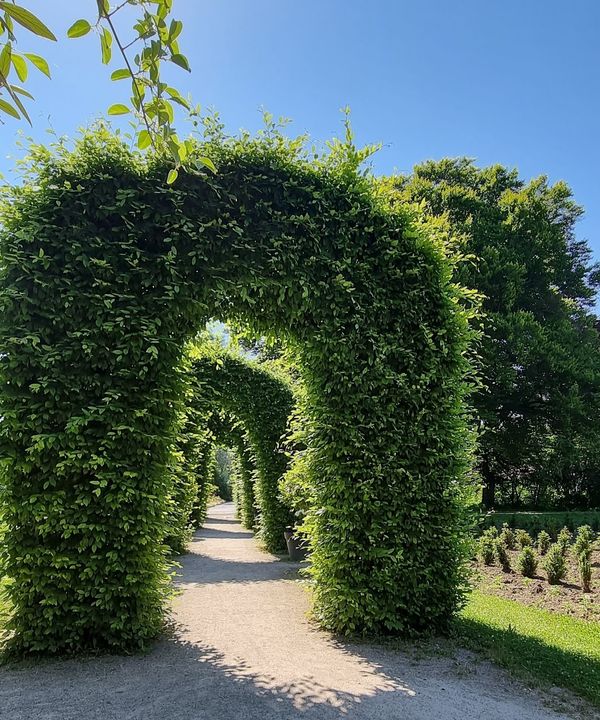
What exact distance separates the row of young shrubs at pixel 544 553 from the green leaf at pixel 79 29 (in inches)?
250

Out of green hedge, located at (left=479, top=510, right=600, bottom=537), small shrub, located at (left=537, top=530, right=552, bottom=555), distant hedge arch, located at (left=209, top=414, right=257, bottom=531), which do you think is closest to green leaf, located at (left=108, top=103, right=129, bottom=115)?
small shrub, located at (left=537, top=530, right=552, bottom=555)

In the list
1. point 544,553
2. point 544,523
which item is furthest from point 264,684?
point 544,523

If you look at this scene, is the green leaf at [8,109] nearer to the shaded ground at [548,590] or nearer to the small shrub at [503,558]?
the shaded ground at [548,590]

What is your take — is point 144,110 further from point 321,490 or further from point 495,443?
point 495,443

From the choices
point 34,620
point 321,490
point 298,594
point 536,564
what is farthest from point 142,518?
point 536,564

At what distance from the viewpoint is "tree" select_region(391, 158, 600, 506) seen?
17.0m

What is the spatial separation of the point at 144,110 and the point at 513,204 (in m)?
20.0

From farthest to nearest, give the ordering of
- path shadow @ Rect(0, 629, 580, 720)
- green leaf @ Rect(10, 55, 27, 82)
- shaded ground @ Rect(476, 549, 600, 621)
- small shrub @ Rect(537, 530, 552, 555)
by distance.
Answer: small shrub @ Rect(537, 530, 552, 555)
shaded ground @ Rect(476, 549, 600, 621)
path shadow @ Rect(0, 629, 580, 720)
green leaf @ Rect(10, 55, 27, 82)

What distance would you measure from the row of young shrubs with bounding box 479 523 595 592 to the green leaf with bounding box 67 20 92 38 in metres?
6.35

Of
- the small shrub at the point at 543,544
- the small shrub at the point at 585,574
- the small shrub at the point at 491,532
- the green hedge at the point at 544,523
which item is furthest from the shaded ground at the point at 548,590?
the green hedge at the point at 544,523

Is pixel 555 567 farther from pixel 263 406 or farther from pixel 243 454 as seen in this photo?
pixel 243 454

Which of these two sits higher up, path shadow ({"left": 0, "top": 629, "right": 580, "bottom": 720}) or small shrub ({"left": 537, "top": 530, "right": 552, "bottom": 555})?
small shrub ({"left": 537, "top": 530, "right": 552, "bottom": 555})

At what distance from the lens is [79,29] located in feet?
3.86

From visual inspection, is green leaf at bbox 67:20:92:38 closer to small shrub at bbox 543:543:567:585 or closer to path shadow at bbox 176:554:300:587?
path shadow at bbox 176:554:300:587
